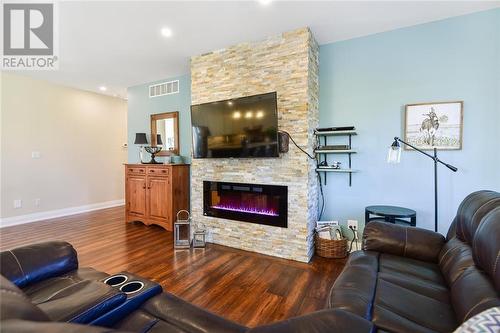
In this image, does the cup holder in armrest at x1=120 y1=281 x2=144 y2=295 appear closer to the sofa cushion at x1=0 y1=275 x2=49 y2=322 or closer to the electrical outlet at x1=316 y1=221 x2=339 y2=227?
the sofa cushion at x1=0 y1=275 x2=49 y2=322

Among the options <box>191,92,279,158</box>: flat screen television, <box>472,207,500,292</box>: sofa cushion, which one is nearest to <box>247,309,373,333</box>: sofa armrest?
<box>472,207,500,292</box>: sofa cushion

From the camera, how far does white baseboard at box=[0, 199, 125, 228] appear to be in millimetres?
4176

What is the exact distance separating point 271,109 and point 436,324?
2.20 m

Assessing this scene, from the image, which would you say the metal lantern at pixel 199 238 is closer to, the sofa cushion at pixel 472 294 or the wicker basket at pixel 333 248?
the wicker basket at pixel 333 248

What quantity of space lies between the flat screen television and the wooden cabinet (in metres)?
0.83

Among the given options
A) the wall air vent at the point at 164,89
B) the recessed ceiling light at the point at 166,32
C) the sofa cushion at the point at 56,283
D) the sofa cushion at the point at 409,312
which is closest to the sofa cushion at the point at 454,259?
the sofa cushion at the point at 409,312

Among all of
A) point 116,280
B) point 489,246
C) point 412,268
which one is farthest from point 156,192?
point 489,246

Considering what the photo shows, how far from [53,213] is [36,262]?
4.34 m

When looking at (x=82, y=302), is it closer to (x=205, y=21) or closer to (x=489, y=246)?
(x=489, y=246)

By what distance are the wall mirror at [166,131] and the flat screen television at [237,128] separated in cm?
129

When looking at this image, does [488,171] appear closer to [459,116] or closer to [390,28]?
[459,116]

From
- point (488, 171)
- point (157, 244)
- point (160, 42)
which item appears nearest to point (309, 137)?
point (488, 171)

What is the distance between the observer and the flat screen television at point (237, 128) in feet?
8.96

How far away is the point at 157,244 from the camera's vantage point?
3264mm
